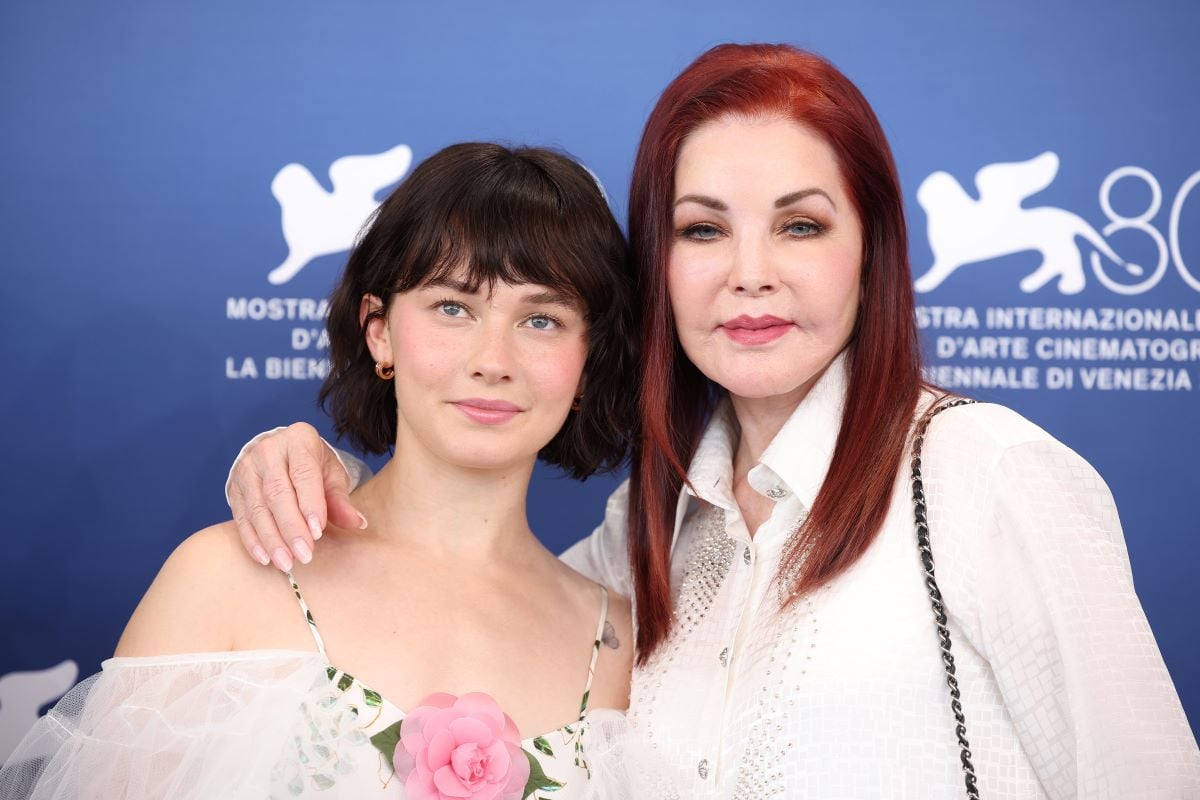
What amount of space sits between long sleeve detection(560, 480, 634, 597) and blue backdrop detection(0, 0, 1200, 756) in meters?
0.75

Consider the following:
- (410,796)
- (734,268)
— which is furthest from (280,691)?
(734,268)

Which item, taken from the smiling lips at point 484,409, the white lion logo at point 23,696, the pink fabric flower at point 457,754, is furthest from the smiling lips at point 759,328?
the white lion logo at point 23,696

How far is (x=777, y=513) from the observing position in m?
1.76

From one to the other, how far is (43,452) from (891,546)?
5.81 ft

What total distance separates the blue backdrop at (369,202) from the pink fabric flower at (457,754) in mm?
1076

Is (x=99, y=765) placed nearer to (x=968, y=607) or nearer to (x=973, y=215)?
(x=968, y=607)

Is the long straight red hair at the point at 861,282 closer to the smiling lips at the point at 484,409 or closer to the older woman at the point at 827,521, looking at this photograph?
the older woman at the point at 827,521

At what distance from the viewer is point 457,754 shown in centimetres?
160

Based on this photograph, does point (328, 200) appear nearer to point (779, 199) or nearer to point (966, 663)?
point (779, 199)

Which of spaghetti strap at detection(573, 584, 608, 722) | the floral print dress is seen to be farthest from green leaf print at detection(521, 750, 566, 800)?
spaghetti strap at detection(573, 584, 608, 722)

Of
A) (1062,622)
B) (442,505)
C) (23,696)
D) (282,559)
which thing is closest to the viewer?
(1062,622)

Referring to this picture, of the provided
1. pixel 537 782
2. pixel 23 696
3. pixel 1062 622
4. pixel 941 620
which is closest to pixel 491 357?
pixel 537 782

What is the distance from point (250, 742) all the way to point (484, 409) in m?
0.56

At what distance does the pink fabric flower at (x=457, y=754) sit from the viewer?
1.61m
